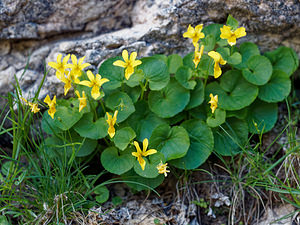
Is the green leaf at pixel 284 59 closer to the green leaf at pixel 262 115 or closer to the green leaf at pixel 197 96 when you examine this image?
the green leaf at pixel 262 115

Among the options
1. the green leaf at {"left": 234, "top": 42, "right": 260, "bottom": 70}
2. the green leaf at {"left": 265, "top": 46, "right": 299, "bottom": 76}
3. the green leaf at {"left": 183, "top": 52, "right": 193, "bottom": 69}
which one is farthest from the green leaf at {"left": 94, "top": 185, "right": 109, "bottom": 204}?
the green leaf at {"left": 265, "top": 46, "right": 299, "bottom": 76}

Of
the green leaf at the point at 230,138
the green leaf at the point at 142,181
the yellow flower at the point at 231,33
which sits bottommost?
the green leaf at the point at 142,181

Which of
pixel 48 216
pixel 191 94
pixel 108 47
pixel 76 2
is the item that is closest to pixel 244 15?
pixel 191 94

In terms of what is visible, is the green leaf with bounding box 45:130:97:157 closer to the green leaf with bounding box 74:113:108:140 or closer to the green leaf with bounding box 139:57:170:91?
the green leaf with bounding box 74:113:108:140

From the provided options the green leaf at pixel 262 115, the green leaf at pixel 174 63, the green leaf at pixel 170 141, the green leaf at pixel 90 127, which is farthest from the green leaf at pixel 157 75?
the green leaf at pixel 262 115

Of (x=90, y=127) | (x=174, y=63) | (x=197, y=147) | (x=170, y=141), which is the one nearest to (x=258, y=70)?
(x=174, y=63)

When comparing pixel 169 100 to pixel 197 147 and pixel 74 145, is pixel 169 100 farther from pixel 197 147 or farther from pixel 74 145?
pixel 74 145

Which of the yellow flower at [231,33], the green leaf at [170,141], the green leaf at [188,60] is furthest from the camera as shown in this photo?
the green leaf at [188,60]

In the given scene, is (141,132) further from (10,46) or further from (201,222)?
(10,46)
